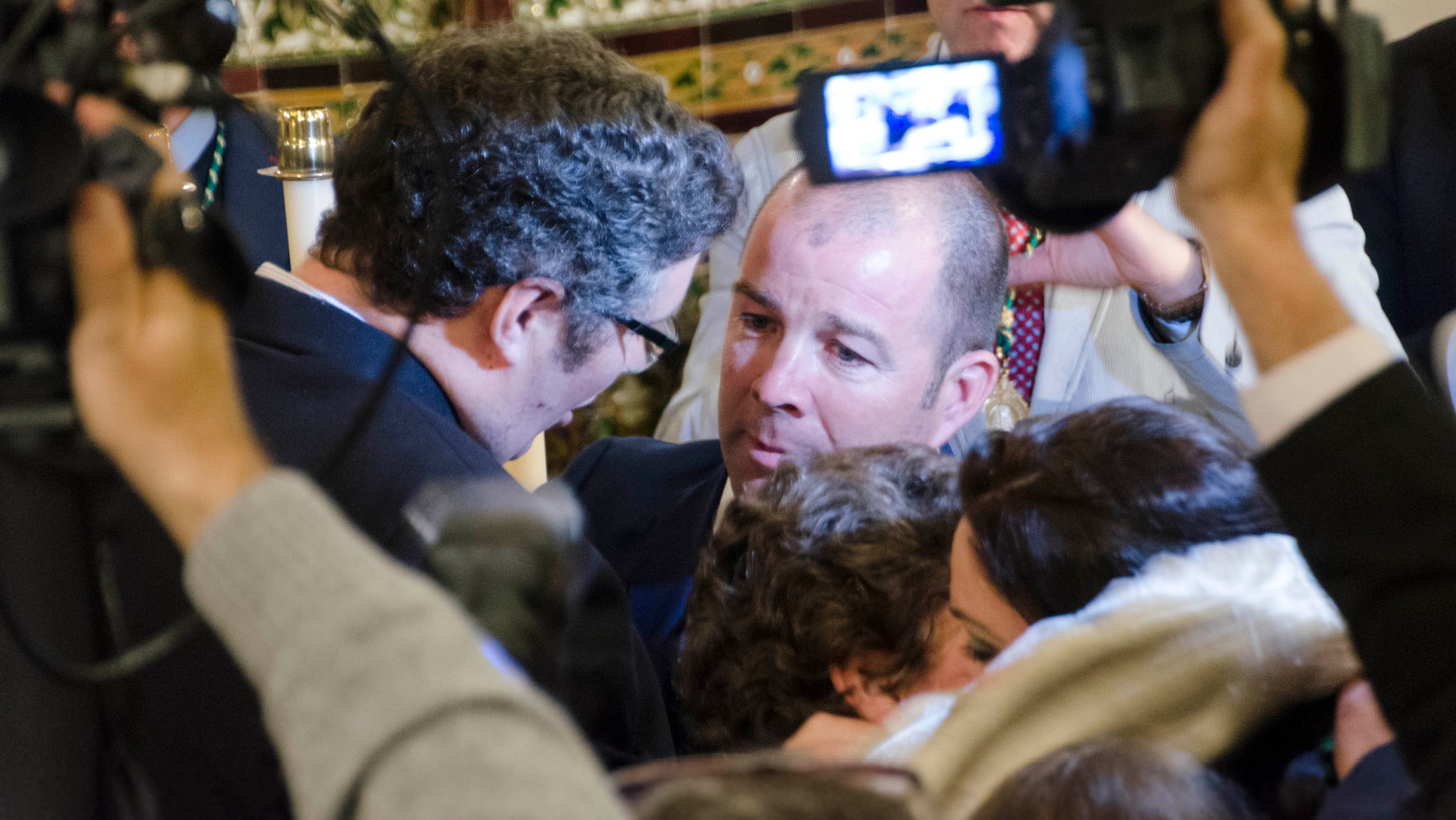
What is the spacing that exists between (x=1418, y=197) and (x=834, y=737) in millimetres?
937

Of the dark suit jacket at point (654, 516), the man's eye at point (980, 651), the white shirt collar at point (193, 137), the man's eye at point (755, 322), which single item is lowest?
the dark suit jacket at point (654, 516)

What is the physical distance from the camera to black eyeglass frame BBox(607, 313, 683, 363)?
1.16 metres

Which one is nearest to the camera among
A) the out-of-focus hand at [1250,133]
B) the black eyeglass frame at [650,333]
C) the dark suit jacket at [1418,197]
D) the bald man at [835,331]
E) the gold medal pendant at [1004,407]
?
the out-of-focus hand at [1250,133]

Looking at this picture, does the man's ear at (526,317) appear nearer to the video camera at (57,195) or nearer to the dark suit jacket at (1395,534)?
the video camera at (57,195)

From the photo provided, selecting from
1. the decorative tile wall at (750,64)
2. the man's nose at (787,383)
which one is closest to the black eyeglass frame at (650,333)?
the man's nose at (787,383)

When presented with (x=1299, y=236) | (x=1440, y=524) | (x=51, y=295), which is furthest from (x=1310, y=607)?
(x=51, y=295)

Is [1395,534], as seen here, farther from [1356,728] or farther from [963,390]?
[963,390]

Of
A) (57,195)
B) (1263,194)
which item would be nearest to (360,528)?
(57,195)

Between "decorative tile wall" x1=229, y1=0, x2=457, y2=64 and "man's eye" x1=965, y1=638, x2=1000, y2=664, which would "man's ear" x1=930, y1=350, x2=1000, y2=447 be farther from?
"decorative tile wall" x1=229, y1=0, x2=457, y2=64

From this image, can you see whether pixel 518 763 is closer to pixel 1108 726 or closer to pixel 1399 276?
pixel 1108 726

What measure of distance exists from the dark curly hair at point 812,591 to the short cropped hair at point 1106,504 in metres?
0.09

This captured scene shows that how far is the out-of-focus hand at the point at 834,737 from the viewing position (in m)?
0.70

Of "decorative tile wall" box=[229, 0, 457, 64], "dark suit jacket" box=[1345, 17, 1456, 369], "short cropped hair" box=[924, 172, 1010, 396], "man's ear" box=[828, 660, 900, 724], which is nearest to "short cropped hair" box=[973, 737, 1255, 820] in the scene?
"man's ear" box=[828, 660, 900, 724]

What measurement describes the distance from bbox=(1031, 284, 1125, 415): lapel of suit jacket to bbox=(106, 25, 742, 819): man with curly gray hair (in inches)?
22.0
